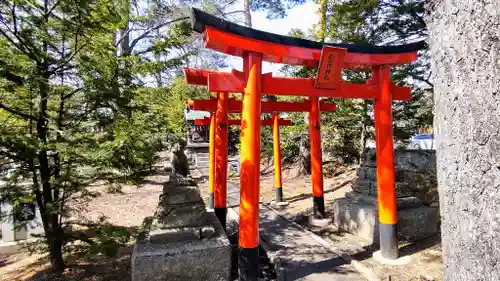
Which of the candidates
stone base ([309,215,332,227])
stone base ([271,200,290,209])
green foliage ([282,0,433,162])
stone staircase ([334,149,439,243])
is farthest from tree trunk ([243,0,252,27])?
stone base ([309,215,332,227])

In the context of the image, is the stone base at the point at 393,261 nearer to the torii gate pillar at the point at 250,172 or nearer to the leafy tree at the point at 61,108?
the torii gate pillar at the point at 250,172

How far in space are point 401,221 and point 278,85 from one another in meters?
3.50

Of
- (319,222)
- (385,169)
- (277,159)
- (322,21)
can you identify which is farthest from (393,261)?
(322,21)

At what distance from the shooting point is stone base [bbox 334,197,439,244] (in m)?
5.50

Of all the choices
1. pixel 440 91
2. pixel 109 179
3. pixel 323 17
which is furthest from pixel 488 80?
pixel 323 17

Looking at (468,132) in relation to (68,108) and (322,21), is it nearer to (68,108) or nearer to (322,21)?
(68,108)

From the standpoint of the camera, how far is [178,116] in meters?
15.2

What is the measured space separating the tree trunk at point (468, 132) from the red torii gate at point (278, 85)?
2.60 meters

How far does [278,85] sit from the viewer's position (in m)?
4.21

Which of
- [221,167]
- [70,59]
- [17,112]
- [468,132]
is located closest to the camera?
[468,132]

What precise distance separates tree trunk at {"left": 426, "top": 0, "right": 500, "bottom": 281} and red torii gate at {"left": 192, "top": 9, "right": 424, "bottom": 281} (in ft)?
8.53

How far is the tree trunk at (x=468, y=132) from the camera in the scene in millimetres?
1197

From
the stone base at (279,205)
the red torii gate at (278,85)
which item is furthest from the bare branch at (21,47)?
the stone base at (279,205)

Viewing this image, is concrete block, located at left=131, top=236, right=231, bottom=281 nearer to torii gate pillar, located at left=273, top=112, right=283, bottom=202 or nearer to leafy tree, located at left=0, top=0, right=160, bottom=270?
leafy tree, located at left=0, top=0, right=160, bottom=270
